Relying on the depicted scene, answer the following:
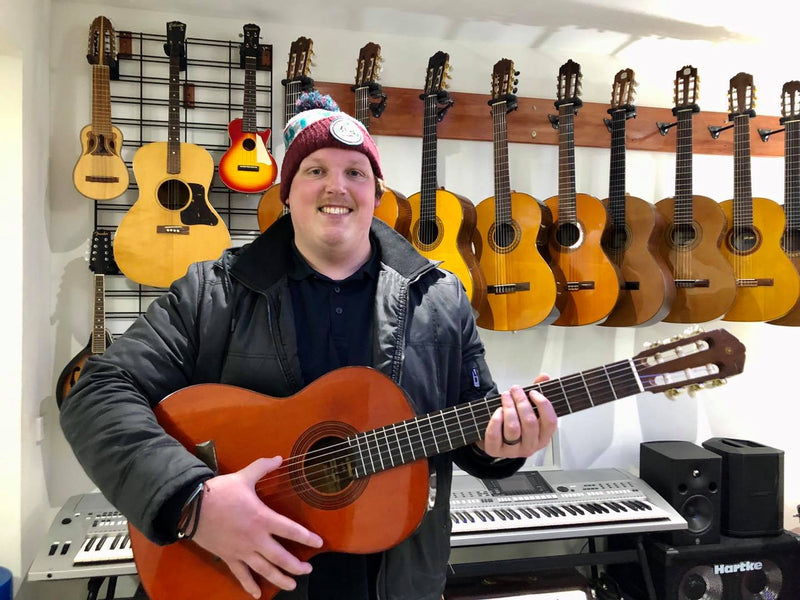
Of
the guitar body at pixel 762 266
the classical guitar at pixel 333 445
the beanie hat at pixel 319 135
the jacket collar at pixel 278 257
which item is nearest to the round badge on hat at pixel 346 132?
the beanie hat at pixel 319 135

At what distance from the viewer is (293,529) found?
3.51ft

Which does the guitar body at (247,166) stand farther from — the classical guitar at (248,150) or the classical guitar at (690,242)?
the classical guitar at (690,242)

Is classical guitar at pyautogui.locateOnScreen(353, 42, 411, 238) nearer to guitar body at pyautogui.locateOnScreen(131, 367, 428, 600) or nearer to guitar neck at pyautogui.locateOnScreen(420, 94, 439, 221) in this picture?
guitar neck at pyautogui.locateOnScreen(420, 94, 439, 221)

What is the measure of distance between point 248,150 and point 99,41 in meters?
0.72

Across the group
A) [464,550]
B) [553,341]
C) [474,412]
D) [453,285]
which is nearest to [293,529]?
[474,412]

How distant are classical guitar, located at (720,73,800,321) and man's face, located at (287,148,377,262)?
2076 mm

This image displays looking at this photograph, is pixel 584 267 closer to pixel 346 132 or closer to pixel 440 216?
pixel 440 216

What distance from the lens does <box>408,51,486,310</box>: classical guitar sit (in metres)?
2.35

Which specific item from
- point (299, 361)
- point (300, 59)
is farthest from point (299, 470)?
point (300, 59)

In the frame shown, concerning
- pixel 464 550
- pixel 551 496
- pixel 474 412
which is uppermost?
pixel 474 412

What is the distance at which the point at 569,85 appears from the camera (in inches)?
100

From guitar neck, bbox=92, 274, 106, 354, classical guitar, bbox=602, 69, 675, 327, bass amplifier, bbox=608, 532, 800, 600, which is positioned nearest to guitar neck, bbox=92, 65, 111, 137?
guitar neck, bbox=92, 274, 106, 354

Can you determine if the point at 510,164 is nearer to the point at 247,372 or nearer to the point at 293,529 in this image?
the point at 247,372

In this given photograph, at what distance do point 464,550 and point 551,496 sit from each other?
0.60 metres
